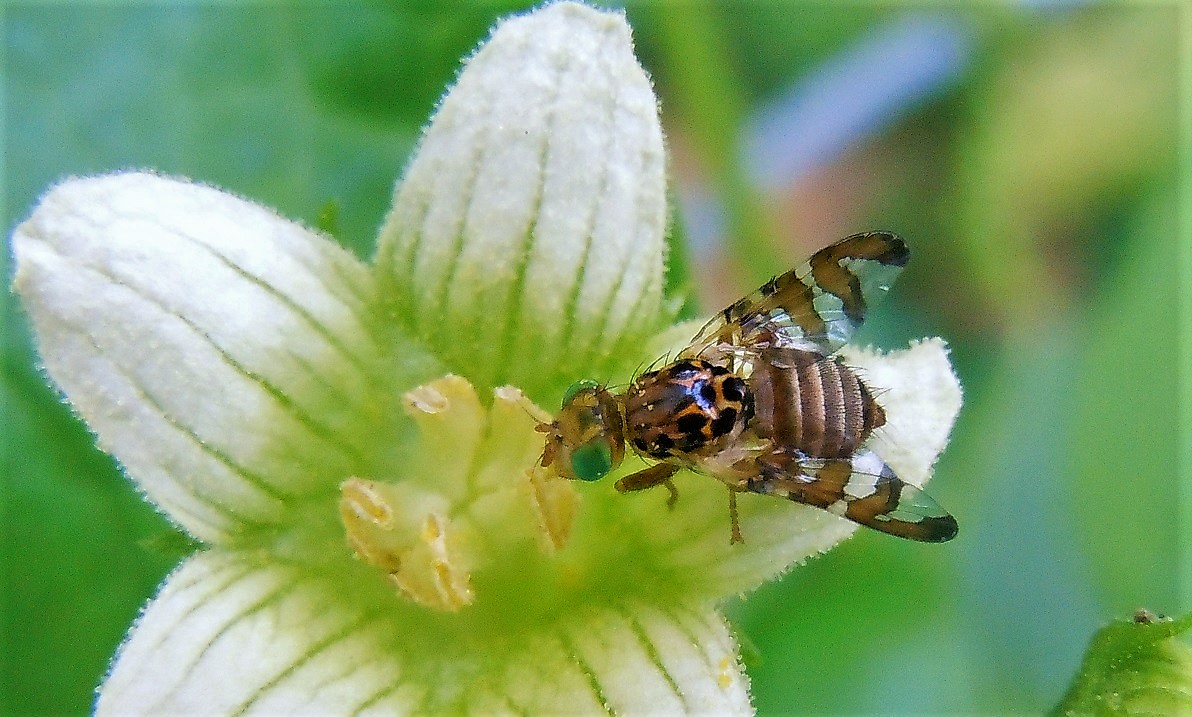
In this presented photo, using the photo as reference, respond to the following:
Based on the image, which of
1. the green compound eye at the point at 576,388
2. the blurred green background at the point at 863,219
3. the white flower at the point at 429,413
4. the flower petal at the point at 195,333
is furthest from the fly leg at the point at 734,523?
the flower petal at the point at 195,333

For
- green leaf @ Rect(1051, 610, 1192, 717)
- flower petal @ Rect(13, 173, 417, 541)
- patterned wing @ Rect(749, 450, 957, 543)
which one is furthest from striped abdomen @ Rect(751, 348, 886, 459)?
flower petal @ Rect(13, 173, 417, 541)

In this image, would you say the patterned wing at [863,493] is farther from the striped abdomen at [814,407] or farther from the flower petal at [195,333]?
the flower petal at [195,333]

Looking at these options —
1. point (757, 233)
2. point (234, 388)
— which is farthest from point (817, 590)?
point (234, 388)

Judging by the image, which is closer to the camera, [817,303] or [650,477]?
[650,477]

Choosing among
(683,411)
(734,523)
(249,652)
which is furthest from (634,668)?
(249,652)

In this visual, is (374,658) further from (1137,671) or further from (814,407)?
(1137,671)

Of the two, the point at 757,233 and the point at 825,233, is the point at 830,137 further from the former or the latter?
the point at 757,233
